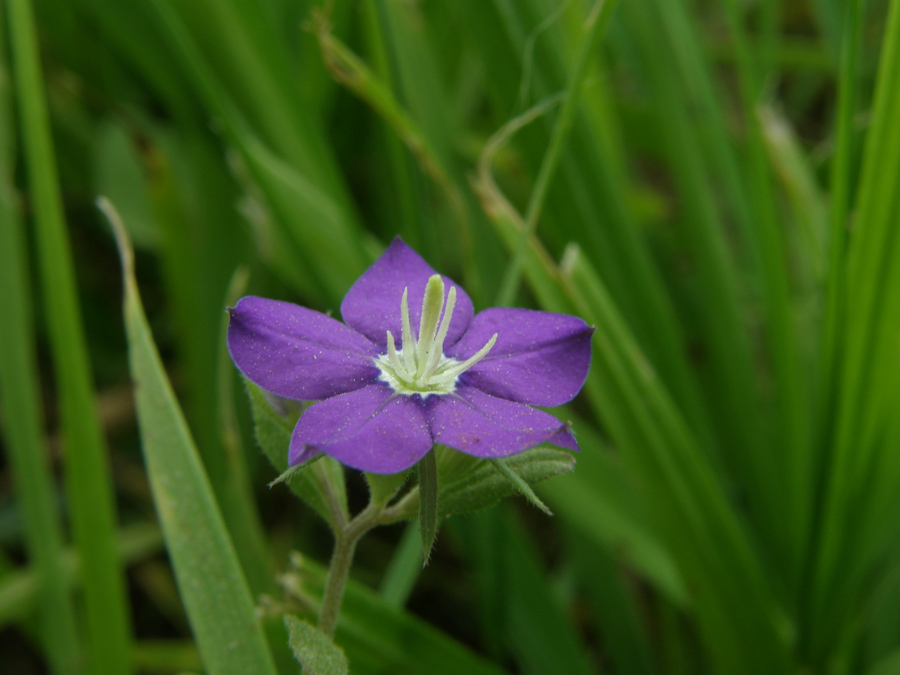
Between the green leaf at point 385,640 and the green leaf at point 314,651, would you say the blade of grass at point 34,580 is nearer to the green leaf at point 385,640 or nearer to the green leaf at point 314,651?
the green leaf at point 385,640

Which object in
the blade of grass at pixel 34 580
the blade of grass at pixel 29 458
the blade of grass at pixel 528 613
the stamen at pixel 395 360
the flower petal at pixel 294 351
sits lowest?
the blade of grass at pixel 528 613

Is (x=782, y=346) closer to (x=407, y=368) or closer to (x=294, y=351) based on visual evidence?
(x=407, y=368)

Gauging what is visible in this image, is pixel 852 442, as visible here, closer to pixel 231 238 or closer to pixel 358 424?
pixel 358 424

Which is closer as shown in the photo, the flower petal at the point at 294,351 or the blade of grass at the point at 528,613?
the flower petal at the point at 294,351

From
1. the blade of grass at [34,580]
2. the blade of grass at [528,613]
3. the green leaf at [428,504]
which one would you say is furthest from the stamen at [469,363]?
the blade of grass at [34,580]

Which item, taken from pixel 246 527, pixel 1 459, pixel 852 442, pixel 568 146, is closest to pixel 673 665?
pixel 852 442

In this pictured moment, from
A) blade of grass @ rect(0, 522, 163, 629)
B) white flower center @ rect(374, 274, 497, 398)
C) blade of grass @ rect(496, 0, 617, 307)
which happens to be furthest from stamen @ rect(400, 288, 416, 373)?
blade of grass @ rect(0, 522, 163, 629)

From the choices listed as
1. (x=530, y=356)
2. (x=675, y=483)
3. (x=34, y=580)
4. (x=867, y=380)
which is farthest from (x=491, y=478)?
(x=34, y=580)

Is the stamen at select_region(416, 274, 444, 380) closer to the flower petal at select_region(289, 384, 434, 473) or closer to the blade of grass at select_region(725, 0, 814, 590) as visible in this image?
the flower petal at select_region(289, 384, 434, 473)
